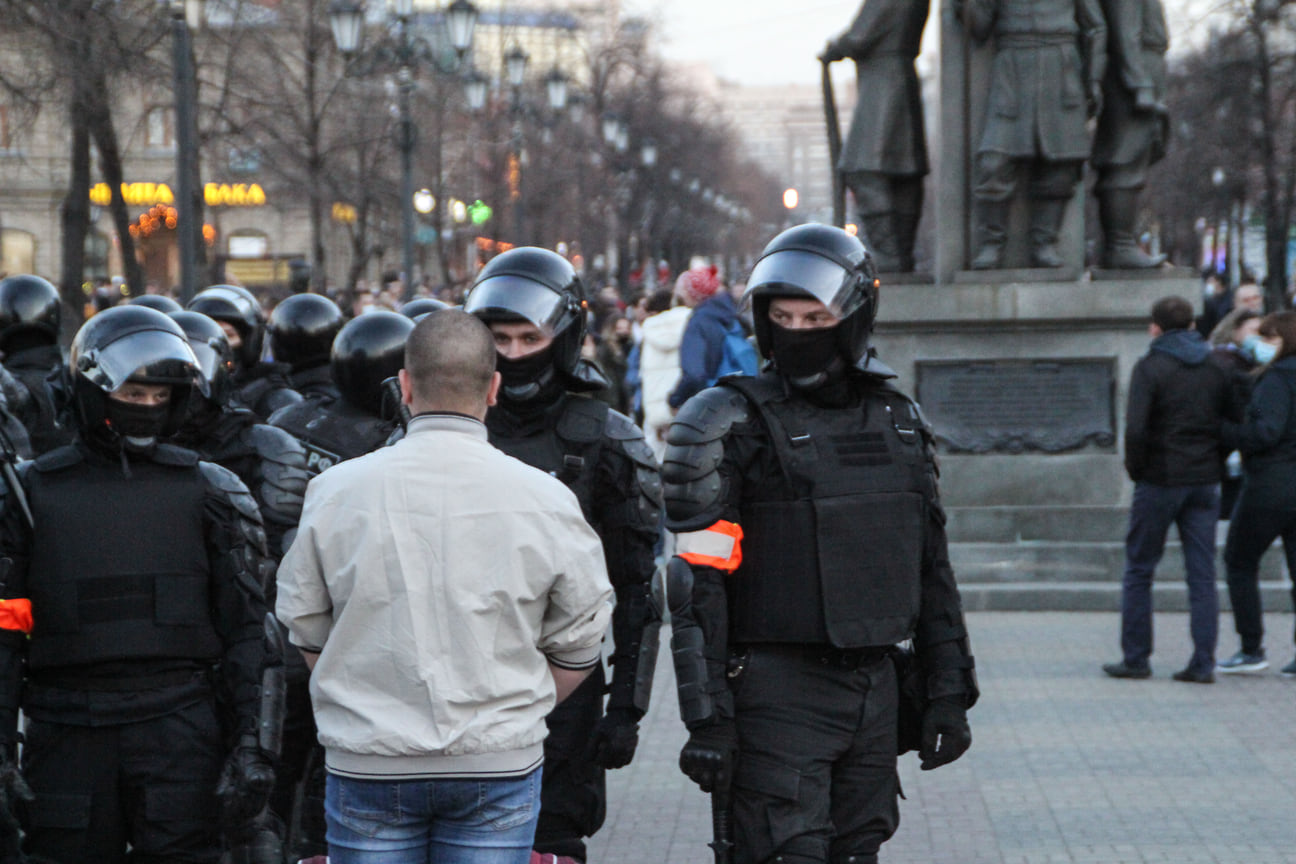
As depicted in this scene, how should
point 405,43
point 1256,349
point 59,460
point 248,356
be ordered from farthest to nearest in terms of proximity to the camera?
point 405,43 → point 1256,349 → point 248,356 → point 59,460

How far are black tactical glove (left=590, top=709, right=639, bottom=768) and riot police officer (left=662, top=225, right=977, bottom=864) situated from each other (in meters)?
0.34

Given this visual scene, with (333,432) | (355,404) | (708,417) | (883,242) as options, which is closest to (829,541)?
(708,417)

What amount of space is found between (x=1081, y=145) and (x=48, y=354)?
6537mm

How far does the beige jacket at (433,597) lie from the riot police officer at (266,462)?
1.78m

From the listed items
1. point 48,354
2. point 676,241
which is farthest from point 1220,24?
point 48,354

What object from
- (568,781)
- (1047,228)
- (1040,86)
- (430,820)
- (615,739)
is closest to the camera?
(430,820)

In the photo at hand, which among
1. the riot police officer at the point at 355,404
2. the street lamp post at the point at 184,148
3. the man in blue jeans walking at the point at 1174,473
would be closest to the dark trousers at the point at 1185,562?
the man in blue jeans walking at the point at 1174,473

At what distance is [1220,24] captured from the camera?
41438 millimetres

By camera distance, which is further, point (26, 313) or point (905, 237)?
point (905, 237)

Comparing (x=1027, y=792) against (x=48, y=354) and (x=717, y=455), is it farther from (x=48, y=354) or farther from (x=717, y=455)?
(x=48, y=354)

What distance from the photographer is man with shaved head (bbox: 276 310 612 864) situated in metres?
3.56

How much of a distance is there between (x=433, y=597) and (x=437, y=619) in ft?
0.13

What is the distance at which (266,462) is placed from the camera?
563 centimetres

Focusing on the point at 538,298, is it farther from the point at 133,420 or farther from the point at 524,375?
the point at 133,420
